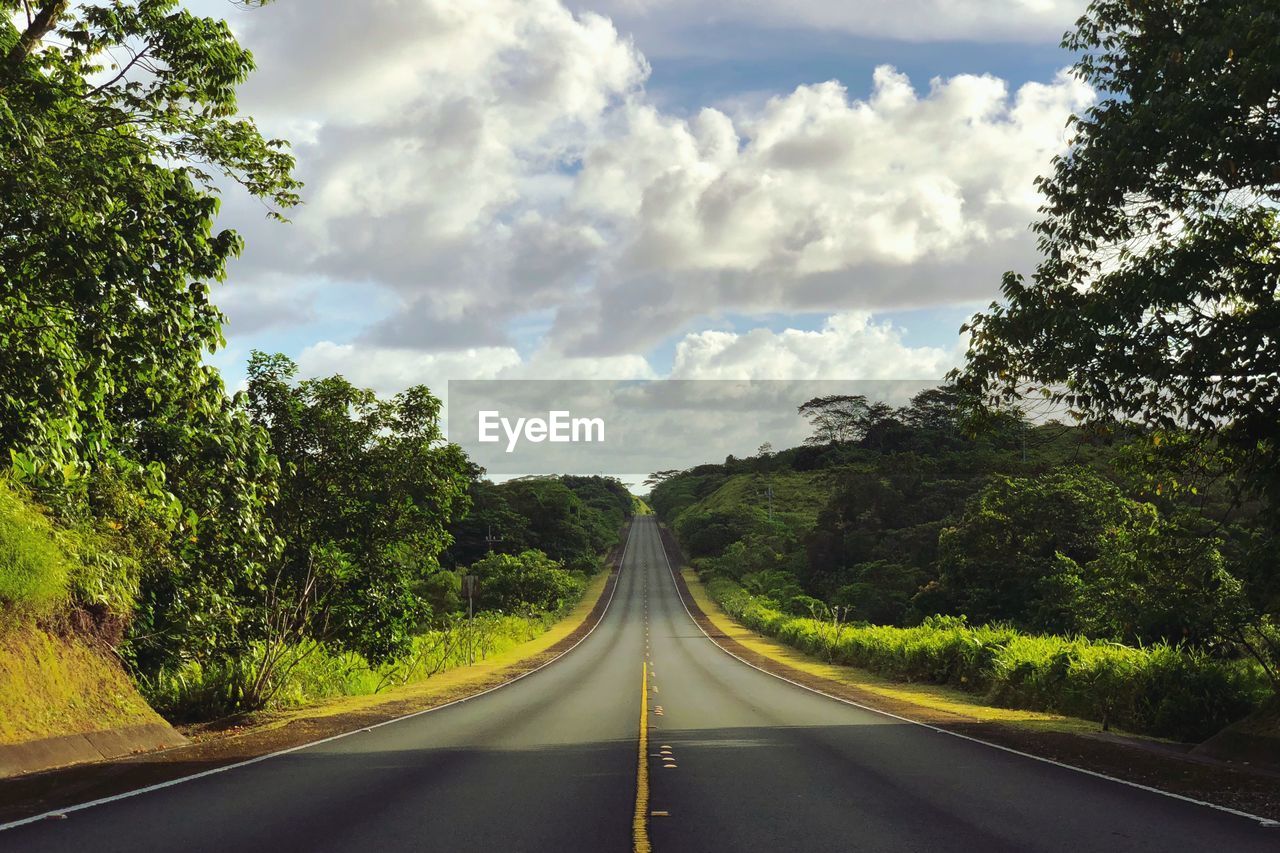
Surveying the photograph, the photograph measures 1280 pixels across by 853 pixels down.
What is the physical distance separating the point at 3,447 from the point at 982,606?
43146mm

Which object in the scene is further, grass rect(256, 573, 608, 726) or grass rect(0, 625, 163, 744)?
grass rect(256, 573, 608, 726)

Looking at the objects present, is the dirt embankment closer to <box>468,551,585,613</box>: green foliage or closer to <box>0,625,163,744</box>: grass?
<box>0,625,163,744</box>: grass

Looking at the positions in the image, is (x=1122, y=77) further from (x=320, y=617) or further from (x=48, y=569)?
(x=320, y=617)

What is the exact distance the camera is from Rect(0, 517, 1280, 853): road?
24.9 feet

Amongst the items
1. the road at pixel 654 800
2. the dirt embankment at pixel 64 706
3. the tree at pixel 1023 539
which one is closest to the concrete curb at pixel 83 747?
the dirt embankment at pixel 64 706

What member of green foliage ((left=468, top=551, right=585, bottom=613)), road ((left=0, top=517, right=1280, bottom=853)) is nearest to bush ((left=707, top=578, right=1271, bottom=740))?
road ((left=0, top=517, right=1280, bottom=853))

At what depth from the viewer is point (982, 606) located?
152 feet

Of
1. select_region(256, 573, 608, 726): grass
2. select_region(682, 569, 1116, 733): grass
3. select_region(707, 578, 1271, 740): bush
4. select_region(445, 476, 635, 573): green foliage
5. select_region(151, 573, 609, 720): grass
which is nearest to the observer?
select_region(707, 578, 1271, 740): bush

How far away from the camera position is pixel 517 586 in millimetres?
74688

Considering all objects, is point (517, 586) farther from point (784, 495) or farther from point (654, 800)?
point (784, 495)

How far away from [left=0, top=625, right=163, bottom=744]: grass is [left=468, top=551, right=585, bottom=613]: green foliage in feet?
193

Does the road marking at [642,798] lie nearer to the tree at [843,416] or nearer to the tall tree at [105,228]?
the tall tree at [105,228]

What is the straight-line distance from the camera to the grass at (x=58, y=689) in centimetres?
1175

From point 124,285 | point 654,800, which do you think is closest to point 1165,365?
point 654,800
